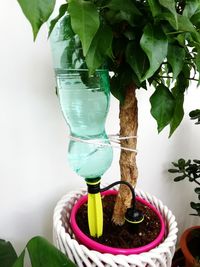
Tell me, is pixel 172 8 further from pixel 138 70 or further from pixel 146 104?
pixel 146 104

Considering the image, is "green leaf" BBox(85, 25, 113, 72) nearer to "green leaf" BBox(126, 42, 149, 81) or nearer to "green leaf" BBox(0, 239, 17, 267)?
"green leaf" BBox(126, 42, 149, 81)

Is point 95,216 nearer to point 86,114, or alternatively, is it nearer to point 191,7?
point 86,114

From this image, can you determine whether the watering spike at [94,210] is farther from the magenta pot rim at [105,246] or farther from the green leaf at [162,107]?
the green leaf at [162,107]

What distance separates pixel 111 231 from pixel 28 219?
1.11 feet

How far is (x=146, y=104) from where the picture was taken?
932 millimetres

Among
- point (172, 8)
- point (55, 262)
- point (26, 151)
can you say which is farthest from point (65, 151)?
point (172, 8)

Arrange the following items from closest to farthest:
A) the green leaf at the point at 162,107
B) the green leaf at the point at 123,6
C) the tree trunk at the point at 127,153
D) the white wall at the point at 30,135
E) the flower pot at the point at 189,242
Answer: the green leaf at the point at 123,6 < the green leaf at the point at 162,107 < the tree trunk at the point at 127,153 < the white wall at the point at 30,135 < the flower pot at the point at 189,242

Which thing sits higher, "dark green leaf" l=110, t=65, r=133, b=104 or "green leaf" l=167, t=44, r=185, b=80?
"green leaf" l=167, t=44, r=185, b=80

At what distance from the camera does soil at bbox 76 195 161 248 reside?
608 mm

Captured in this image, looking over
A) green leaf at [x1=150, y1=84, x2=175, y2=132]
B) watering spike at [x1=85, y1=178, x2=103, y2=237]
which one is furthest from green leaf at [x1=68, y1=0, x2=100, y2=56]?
watering spike at [x1=85, y1=178, x2=103, y2=237]

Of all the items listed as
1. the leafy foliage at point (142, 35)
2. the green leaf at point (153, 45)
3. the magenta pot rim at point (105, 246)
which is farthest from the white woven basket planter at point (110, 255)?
the green leaf at point (153, 45)

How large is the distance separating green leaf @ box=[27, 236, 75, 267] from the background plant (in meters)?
0.33

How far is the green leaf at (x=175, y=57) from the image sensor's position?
0.42 metres

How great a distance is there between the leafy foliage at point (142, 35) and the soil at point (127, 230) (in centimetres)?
29
